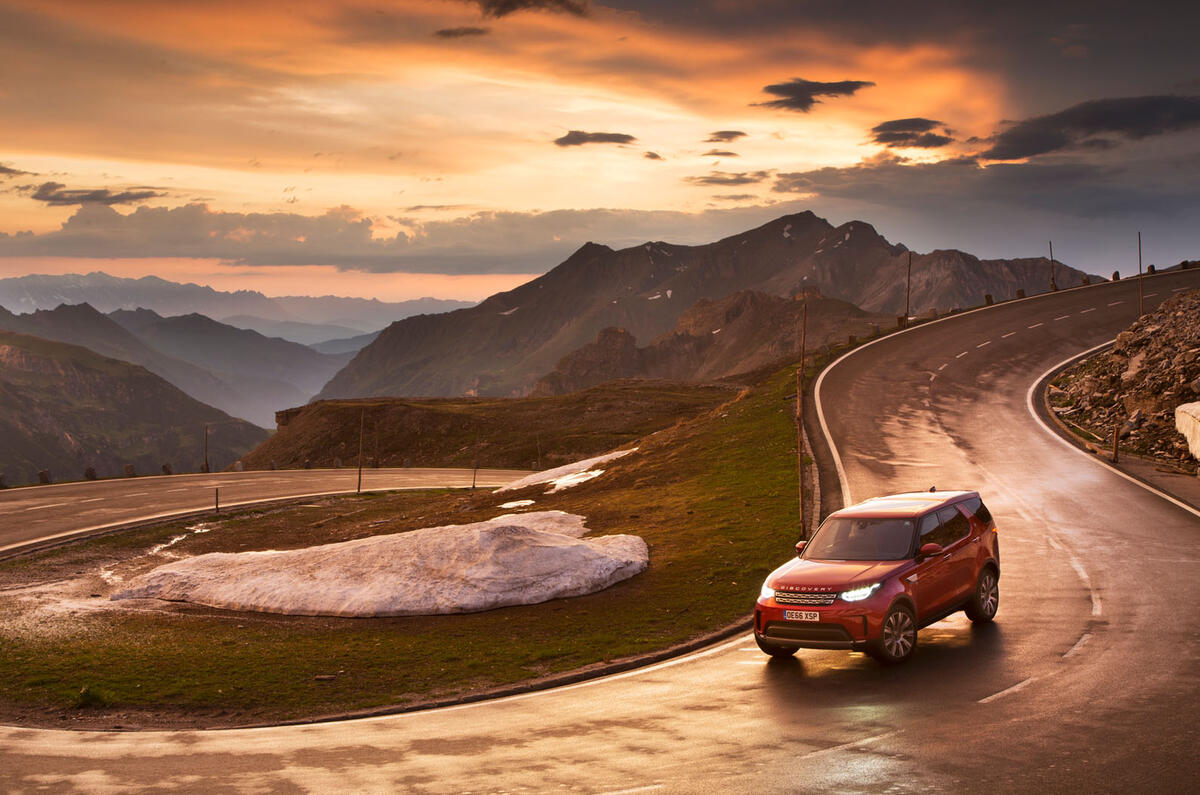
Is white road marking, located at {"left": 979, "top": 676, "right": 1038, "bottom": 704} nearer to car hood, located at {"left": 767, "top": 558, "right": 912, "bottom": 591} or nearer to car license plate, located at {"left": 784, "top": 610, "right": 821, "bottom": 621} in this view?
car hood, located at {"left": 767, "top": 558, "right": 912, "bottom": 591}

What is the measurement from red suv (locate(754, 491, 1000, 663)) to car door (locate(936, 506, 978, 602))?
2 centimetres

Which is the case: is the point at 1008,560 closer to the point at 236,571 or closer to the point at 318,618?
the point at 318,618

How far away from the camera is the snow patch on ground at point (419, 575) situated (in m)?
23.0

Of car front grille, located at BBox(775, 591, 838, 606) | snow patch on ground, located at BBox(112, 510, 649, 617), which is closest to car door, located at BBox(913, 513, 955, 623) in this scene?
car front grille, located at BBox(775, 591, 838, 606)

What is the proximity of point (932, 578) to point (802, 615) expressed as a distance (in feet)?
8.16

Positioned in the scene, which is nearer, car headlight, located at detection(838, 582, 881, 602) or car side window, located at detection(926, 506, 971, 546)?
car headlight, located at detection(838, 582, 881, 602)

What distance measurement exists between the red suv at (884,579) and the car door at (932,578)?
2cm

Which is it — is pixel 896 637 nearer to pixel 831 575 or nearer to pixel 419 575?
pixel 831 575

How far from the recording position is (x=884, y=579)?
1464 cm

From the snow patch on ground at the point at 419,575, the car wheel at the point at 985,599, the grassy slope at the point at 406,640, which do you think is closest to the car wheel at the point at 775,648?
the grassy slope at the point at 406,640

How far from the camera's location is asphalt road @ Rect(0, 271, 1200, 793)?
1048 centimetres

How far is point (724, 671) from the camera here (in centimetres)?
1591

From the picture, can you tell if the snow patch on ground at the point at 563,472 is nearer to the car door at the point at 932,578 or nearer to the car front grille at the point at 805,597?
the car door at the point at 932,578

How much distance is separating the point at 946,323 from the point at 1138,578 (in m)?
55.9
